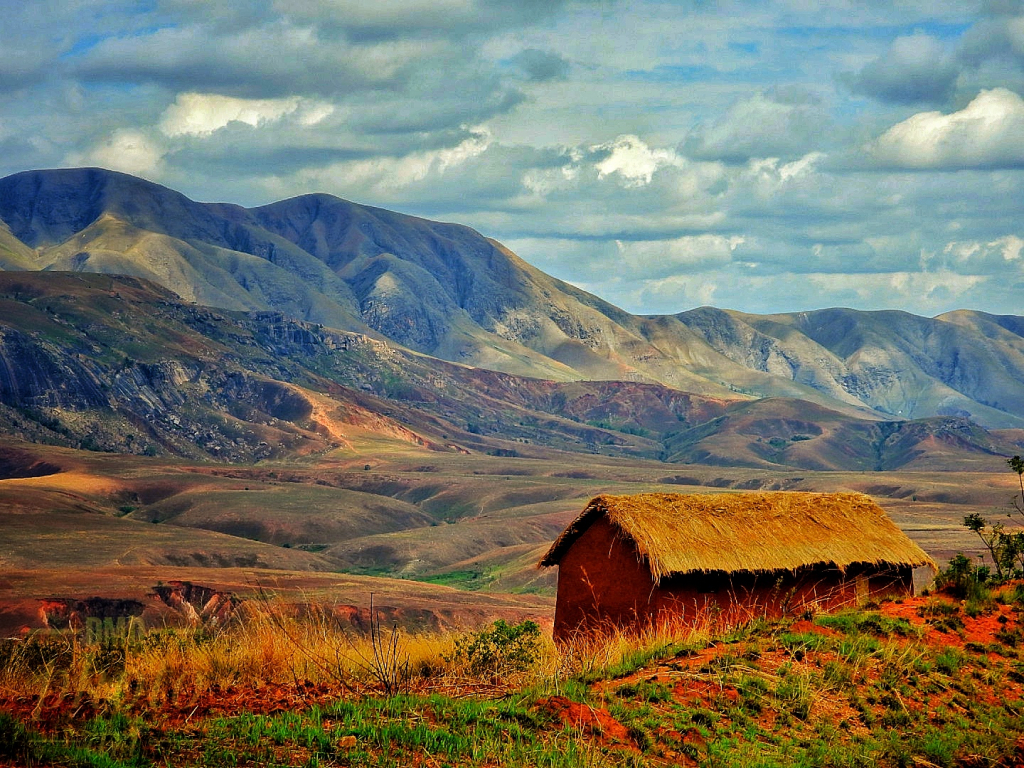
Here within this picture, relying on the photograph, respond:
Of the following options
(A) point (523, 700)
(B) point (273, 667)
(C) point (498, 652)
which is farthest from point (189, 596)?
(A) point (523, 700)

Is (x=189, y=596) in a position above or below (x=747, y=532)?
below

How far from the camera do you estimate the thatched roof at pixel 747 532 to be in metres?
21.0

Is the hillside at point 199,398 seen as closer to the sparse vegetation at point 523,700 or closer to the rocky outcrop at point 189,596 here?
A: the rocky outcrop at point 189,596

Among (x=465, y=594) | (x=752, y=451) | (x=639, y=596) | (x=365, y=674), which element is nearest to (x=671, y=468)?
(x=752, y=451)

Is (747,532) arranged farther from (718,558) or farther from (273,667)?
(273,667)

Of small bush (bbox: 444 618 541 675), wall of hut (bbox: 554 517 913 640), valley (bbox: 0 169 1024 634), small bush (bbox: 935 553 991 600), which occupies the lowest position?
valley (bbox: 0 169 1024 634)

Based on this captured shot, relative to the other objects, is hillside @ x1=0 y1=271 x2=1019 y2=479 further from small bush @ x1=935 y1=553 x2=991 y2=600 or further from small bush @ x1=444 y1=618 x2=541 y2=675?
small bush @ x1=935 y1=553 x2=991 y2=600

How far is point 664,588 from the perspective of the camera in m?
21.0

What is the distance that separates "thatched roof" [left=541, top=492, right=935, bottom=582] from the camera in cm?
2100

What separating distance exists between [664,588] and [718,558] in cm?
112

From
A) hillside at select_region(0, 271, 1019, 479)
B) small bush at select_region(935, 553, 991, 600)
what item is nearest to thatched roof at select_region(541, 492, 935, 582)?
small bush at select_region(935, 553, 991, 600)

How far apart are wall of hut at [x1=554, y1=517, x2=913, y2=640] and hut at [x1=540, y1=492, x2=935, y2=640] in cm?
2

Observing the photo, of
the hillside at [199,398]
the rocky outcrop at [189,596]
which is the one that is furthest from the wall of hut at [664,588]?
the hillside at [199,398]

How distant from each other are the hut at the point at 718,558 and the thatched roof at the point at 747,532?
23mm
